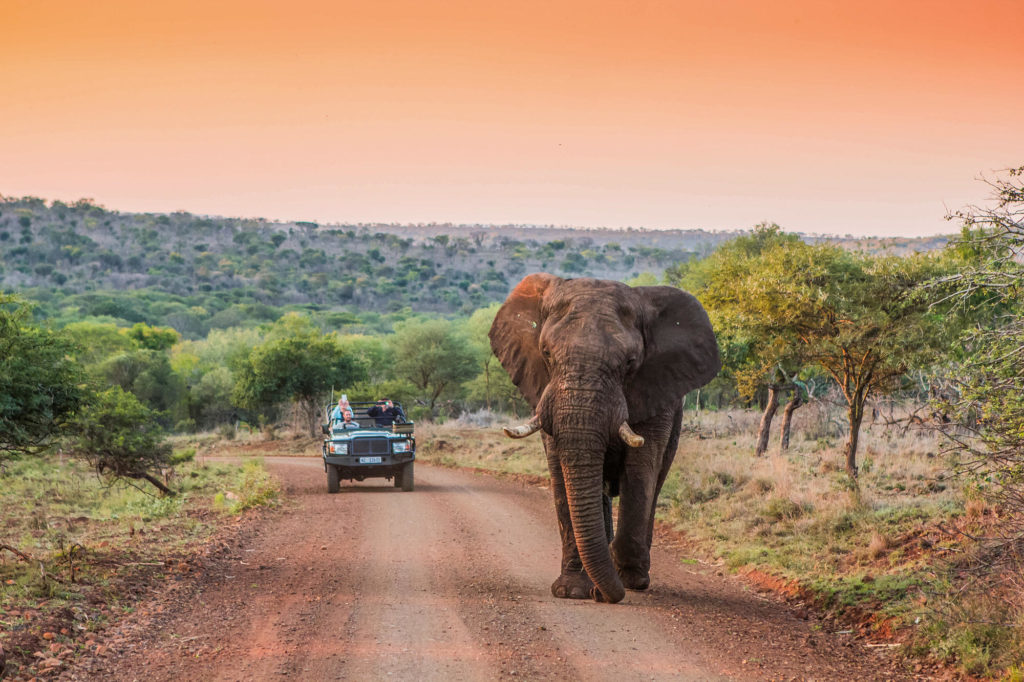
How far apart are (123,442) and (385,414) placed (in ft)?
18.9

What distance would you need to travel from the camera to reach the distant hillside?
365 ft

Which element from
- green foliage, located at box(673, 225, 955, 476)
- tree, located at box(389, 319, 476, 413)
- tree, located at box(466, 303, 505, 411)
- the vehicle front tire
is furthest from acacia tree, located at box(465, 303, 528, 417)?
green foliage, located at box(673, 225, 955, 476)

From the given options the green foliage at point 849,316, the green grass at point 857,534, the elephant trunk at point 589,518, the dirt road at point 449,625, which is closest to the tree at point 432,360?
the green grass at point 857,534

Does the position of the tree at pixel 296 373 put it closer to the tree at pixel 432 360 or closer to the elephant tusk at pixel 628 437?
the tree at pixel 432 360

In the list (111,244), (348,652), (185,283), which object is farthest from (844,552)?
(111,244)

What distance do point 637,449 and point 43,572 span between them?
20.3ft

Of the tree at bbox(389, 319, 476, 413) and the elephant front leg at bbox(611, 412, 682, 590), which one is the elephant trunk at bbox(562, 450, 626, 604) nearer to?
the elephant front leg at bbox(611, 412, 682, 590)

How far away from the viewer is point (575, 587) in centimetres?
1022

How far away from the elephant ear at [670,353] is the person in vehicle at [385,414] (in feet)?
40.1

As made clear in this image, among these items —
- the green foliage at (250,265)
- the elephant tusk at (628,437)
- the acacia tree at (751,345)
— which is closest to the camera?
the elephant tusk at (628,437)

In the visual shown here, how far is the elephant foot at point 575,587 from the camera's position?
10211mm

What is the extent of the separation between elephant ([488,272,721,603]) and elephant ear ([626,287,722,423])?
0.01m

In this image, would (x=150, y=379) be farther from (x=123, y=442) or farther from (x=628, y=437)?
(x=628, y=437)

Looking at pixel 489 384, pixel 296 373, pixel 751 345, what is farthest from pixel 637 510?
pixel 489 384
